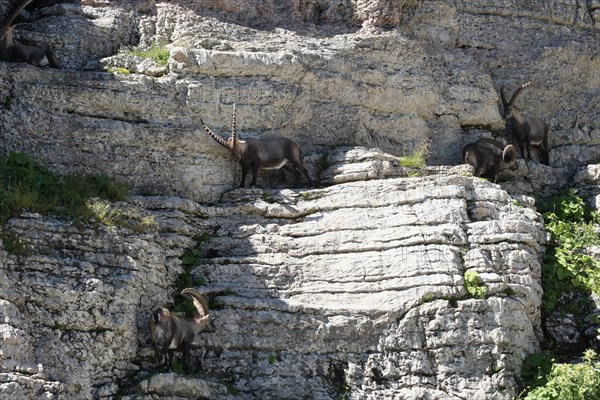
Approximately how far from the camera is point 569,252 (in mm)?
19219

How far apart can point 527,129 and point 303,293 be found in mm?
7175

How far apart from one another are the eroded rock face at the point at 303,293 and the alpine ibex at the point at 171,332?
0.24 m

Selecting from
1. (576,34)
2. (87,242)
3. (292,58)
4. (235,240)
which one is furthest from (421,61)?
(87,242)

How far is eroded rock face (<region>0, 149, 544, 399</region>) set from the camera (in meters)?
15.6

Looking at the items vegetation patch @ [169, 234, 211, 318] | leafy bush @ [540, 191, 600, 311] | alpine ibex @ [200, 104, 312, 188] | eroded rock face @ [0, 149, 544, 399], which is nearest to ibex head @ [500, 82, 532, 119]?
leafy bush @ [540, 191, 600, 311]

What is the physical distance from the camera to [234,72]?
20500 millimetres

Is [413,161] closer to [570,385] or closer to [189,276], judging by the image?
[189,276]

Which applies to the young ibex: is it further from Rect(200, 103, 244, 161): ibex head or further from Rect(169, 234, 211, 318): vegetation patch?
Rect(169, 234, 211, 318): vegetation patch

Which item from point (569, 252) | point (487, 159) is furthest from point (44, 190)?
point (569, 252)

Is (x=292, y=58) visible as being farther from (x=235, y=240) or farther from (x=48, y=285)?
(x=48, y=285)

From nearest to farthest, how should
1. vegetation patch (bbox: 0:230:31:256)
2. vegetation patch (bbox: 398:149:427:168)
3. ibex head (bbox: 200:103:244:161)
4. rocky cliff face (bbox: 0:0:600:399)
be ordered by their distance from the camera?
vegetation patch (bbox: 0:230:31:256)
rocky cliff face (bbox: 0:0:600:399)
ibex head (bbox: 200:103:244:161)
vegetation patch (bbox: 398:149:427:168)

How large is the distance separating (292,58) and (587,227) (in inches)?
251

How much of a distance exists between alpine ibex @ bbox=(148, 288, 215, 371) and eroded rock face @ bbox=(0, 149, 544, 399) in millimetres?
245

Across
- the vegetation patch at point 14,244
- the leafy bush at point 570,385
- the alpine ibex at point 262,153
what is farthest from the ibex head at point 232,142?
the leafy bush at point 570,385
